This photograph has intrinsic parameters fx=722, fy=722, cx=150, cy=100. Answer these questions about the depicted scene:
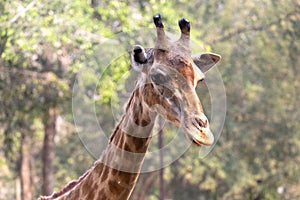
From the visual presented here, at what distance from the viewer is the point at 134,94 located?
20.3 ft

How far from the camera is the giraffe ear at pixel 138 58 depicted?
597 cm

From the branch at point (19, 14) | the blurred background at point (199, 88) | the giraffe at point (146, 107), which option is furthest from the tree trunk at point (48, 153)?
the giraffe at point (146, 107)

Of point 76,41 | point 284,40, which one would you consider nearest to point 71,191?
point 76,41

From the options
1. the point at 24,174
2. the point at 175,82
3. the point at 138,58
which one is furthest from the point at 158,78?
the point at 24,174

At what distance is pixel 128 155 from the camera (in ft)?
20.0

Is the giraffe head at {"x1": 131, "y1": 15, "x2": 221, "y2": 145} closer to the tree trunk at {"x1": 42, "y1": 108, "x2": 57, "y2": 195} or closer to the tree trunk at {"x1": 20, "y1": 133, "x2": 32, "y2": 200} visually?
the tree trunk at {"x1": 42, "y1": 108, "x2": 57, "y2": 195}

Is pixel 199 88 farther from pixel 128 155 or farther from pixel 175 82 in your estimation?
pixel 175 82

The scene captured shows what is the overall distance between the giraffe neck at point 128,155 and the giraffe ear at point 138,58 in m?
0.22

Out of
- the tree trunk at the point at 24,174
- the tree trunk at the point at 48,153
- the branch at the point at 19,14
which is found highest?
the branch at the point at 19,14

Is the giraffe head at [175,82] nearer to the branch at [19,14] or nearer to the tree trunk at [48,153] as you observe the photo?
the branch at [19,14]

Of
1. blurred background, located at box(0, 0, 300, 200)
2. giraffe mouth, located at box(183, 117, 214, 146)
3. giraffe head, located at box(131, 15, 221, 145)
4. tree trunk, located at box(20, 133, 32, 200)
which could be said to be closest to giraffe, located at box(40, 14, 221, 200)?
giraffe head, located at box(131, 15, 221, 145)

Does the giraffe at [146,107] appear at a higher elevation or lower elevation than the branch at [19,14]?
lower

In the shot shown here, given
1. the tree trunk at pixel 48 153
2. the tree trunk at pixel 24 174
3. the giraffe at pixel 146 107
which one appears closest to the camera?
the giraffe at pixel 146 107

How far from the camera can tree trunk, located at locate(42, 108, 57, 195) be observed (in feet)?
62.6
